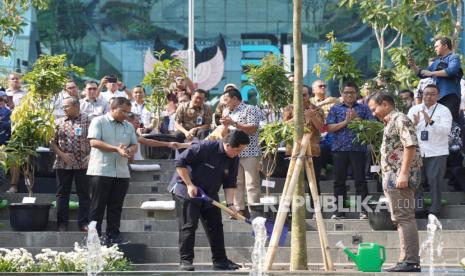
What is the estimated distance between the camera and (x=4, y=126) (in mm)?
18250

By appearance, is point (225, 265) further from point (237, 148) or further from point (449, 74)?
point (449, 74)

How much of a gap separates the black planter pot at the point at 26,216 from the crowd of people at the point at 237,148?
35 cm

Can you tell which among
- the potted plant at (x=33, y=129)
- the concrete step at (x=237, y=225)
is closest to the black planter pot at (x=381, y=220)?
the concrete step at (x=237, y=225)

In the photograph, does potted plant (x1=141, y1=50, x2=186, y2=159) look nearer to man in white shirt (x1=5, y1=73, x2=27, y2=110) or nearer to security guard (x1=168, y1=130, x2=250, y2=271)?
man in white shirt (x1=5, y1=73, x2=27, y2=110)

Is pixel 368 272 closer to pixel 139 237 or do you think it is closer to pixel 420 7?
pixel 139 237

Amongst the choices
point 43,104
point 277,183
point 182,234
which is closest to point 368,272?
point 182,234

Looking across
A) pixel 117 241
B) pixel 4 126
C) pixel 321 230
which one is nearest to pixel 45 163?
pixel 4 126

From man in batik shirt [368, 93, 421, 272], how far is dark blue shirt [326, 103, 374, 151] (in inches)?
132

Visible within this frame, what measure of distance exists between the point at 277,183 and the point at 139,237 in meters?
3.11

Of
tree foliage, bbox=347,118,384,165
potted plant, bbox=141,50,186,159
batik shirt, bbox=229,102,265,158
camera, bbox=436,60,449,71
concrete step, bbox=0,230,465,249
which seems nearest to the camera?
concrete step, bbox=0,230,465,249

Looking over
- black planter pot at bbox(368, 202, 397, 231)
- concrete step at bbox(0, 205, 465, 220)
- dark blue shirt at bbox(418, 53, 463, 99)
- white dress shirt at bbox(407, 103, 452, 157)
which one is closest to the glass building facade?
dark blue shirt at bbox(418, 53, 463, 99)

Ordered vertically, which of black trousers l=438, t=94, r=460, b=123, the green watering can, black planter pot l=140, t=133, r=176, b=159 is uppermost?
black trousers l=438, t=94, r=460, b=123

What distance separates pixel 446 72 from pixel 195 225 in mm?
5521

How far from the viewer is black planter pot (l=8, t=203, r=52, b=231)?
1650 cm
